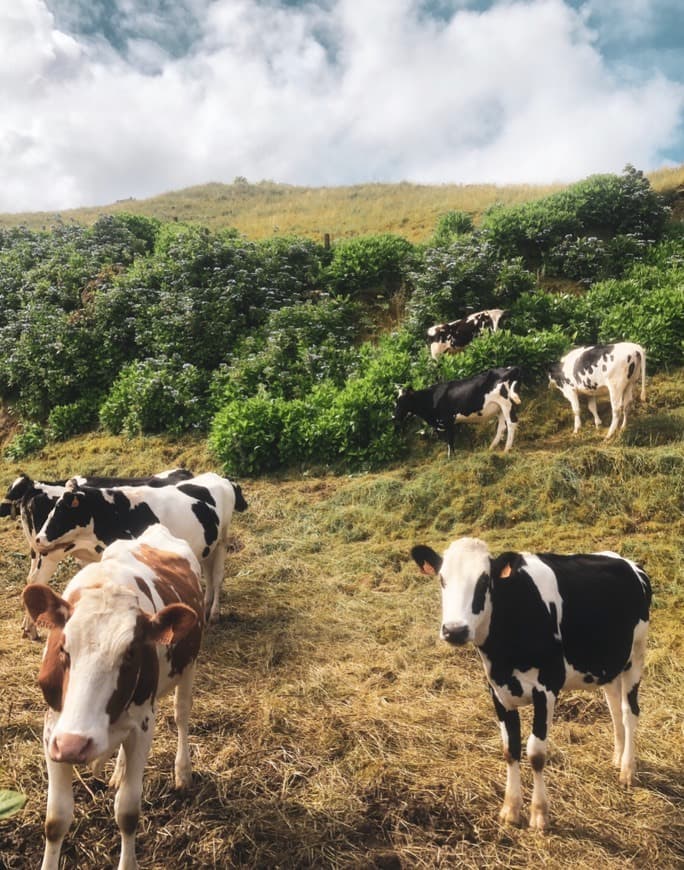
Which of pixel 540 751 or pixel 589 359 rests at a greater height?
pixel 589 359

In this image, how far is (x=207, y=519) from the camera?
6535 millimetres

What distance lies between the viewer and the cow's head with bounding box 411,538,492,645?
335 centimetres

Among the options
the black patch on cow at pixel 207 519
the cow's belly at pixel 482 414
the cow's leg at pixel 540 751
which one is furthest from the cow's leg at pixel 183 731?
the cow's belly at pixel 482 414

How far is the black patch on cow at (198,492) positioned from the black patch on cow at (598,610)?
396cm

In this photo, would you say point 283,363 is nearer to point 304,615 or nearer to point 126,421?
point 126,421

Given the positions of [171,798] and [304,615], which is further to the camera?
[304,615]

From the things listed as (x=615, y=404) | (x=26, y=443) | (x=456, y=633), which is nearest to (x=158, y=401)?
(x=26, y=443)

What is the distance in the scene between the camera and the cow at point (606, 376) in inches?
401

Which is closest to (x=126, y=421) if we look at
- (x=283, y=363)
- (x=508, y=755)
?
(x=283, y=363)

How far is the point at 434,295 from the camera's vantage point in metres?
15.3

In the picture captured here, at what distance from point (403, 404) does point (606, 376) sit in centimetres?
368

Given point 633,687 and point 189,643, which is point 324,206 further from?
point 189,643

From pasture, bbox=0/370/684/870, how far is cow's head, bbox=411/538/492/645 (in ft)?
3.89

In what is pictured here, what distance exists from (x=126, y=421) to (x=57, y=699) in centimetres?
1259
